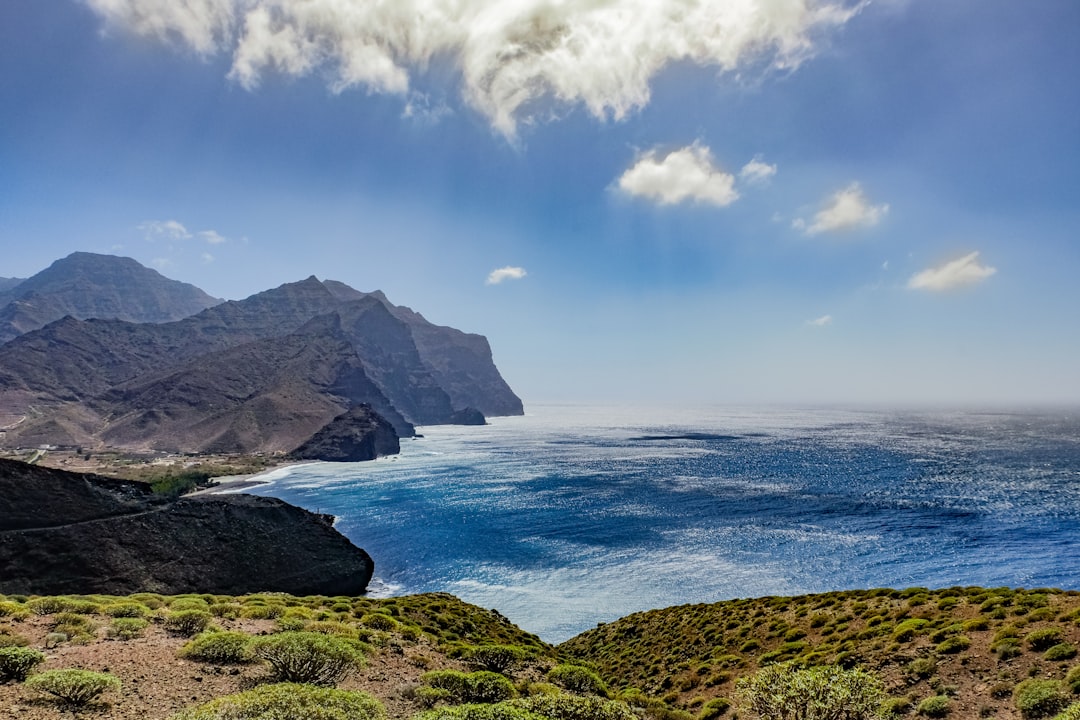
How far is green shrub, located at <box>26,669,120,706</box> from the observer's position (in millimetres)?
12352

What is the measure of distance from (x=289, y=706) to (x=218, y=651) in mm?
8458

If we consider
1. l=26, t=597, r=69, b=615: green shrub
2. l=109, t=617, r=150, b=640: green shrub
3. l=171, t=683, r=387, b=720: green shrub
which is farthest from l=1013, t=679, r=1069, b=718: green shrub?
l=26, t=597, r=69, b=615: green shrub

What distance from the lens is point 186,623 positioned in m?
20.9

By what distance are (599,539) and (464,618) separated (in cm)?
4719

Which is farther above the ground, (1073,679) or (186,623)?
(1073,679)

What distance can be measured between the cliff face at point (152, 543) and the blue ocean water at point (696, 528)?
946cm

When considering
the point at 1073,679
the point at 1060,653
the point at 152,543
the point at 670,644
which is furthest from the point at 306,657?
the point at 152,543

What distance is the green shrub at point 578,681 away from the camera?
68.5 ft

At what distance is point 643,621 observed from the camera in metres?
42.5

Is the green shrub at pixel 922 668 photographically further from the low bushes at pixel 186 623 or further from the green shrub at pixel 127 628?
the green shrub at pixel 127 628

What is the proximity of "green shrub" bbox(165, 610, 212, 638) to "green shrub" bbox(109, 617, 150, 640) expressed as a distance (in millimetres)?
947

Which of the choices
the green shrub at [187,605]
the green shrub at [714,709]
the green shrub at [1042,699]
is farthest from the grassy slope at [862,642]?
the green shrub at [187,605]

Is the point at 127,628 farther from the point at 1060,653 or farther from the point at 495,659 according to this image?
the point at 1060,653

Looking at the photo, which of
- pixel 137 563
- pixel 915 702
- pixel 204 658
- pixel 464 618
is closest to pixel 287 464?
pixel 137 563
